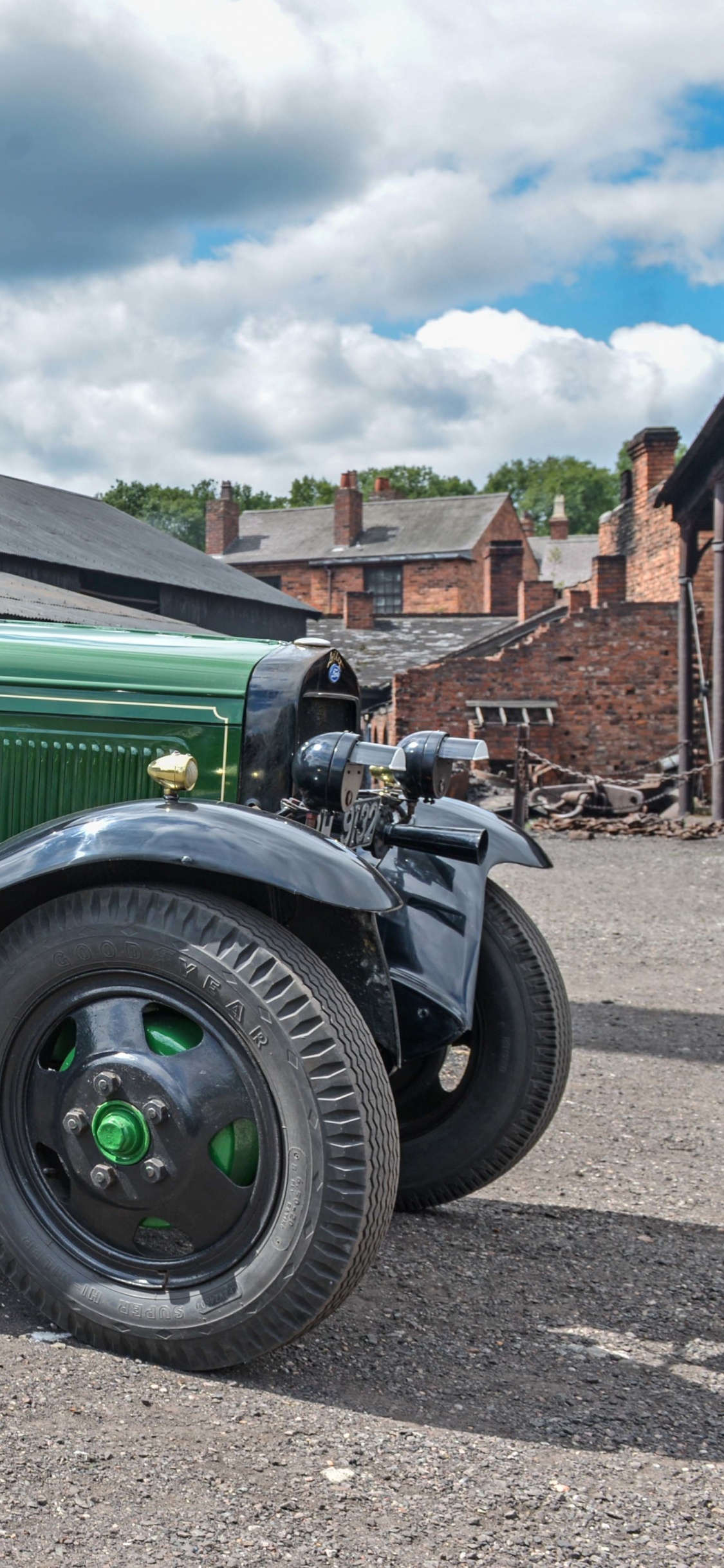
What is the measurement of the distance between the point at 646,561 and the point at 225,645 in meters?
19.2

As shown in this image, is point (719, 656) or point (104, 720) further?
point (719, 656)

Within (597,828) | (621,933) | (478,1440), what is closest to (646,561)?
(597,828)

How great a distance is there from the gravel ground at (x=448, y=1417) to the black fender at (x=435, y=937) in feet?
2.10

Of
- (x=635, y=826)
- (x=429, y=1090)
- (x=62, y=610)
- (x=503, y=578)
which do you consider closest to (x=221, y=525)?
(x=503, y=578)

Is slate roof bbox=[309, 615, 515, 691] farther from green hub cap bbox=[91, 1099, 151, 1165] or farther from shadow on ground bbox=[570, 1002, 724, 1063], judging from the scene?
green hub cap bbox=[91, 1099, 151, 1165]

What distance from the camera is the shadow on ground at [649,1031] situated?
214 inches

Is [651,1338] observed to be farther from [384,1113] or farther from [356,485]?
[356,485]

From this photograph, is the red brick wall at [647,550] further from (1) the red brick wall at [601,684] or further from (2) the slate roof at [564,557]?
(2) the slate roof at [564,557]

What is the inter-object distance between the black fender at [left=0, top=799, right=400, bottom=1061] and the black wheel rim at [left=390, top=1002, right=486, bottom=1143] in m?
0.70

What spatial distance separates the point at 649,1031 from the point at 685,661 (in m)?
12.4

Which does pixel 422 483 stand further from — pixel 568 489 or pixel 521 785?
pixel 521 785

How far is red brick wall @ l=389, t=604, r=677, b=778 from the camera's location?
65.3 ft

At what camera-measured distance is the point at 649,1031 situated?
5785 millimetres

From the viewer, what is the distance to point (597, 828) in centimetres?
1566
